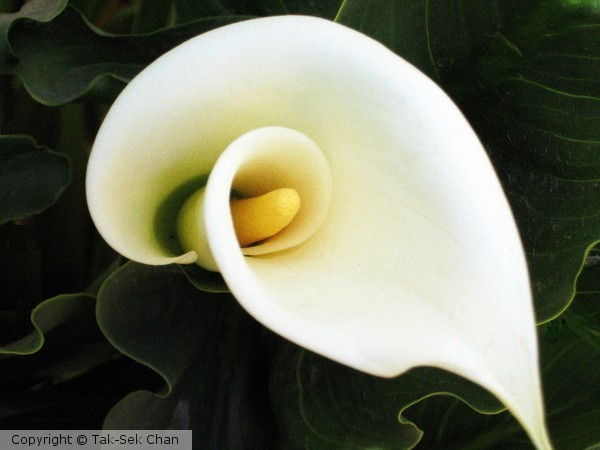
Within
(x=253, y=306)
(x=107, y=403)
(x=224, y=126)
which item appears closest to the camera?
(x=253, y=306)

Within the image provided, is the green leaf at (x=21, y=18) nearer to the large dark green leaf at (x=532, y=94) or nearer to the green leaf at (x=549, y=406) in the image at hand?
the large dark green leaf at (x=532, y=94)

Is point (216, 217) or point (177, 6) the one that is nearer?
point (216, 217)

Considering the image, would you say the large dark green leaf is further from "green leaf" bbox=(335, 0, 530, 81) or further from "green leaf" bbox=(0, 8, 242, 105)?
"green leaf" bbox=(0, 8, 242, 105)

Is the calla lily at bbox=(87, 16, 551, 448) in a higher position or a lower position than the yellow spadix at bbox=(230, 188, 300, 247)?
higher

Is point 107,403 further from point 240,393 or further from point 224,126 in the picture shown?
point 224,126

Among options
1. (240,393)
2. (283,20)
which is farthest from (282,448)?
(283,20)

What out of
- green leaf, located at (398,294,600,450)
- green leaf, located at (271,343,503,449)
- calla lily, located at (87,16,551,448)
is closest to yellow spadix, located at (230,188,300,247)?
calla lily, located at (87,16,551,448)

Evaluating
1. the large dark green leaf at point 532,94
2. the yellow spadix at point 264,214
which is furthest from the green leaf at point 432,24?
the yellow spadix at point 264,214
